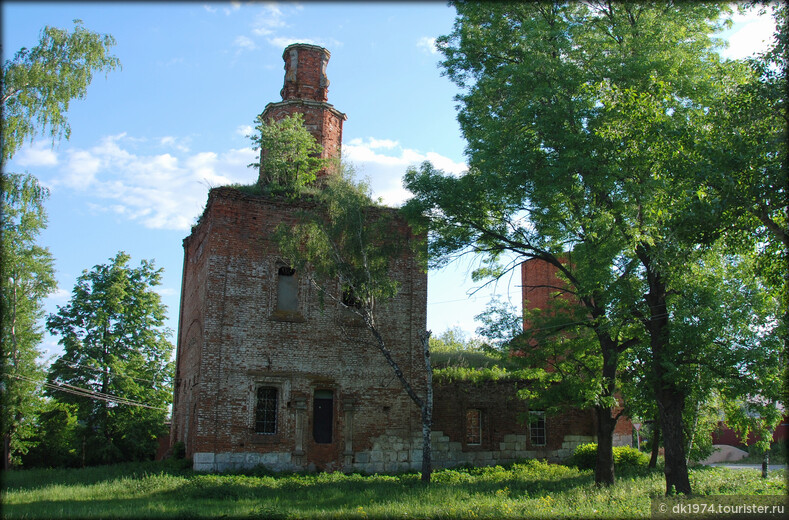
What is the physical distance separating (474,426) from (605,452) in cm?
609

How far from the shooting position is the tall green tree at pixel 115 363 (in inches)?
1072

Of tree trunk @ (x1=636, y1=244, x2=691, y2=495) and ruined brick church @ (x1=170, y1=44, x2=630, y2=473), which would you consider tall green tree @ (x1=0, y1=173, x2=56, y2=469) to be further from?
tree trunk @ (x1=636, y1=244, x2=691, y2=495)

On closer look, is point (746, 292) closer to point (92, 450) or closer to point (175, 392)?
point (175, 392)

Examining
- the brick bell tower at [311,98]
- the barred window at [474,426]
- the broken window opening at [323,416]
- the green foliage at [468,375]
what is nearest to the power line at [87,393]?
the broken window opening at [323,416]

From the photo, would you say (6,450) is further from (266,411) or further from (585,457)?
(585,457)

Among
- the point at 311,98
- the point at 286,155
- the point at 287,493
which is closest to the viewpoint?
the point at 287,493

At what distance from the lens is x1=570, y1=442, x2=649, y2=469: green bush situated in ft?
70.9

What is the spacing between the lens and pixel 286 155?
21.3 metres

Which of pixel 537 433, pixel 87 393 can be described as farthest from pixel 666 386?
pixel 87 393

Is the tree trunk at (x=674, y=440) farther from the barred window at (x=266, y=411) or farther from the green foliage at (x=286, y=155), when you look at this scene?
the green foliage at (x=286, y=155)

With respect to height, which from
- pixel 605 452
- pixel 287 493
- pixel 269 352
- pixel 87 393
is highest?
pixel 269 352

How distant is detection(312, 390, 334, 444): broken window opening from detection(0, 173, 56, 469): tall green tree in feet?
38.8

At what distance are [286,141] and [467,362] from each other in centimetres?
1067

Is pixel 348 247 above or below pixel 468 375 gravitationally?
above
